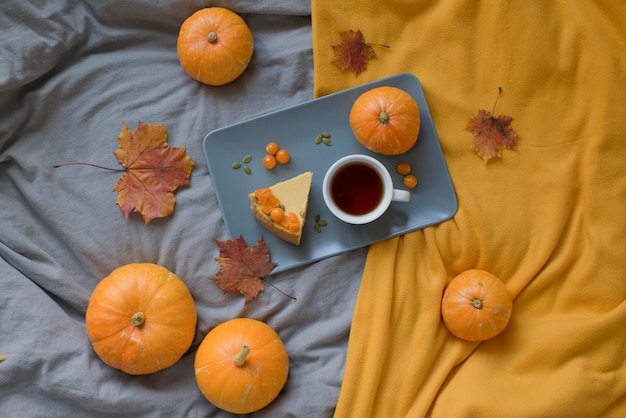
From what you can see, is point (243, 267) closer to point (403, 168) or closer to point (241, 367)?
point (241, 367)

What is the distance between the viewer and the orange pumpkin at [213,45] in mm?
1189

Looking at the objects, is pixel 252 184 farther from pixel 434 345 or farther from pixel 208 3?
pixel 434 345

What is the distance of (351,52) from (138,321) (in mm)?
744

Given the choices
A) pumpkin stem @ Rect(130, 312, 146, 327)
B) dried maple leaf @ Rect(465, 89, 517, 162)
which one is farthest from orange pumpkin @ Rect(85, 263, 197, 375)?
dried maple leaf @ Rect(465, 89, 517, 162)

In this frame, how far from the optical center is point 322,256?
4.01 feet

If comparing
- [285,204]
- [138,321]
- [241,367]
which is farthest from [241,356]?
[285,204]

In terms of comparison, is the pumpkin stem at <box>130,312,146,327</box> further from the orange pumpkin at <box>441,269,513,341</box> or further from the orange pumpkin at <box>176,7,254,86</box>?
the orange pumpkin at <box>441,269,513,341</box>

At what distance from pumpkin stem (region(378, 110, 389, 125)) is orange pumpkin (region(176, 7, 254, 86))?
331mm

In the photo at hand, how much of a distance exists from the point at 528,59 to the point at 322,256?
0.65m

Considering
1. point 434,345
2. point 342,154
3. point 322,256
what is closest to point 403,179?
point 342,154

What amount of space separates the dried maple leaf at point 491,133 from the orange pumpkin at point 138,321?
74cm

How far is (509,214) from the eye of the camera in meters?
1.23

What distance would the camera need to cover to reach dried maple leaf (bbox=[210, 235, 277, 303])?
121 centimetres

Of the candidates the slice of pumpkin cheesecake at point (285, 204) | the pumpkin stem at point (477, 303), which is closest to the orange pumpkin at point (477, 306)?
the pumpkin stem at point (477, 303)
